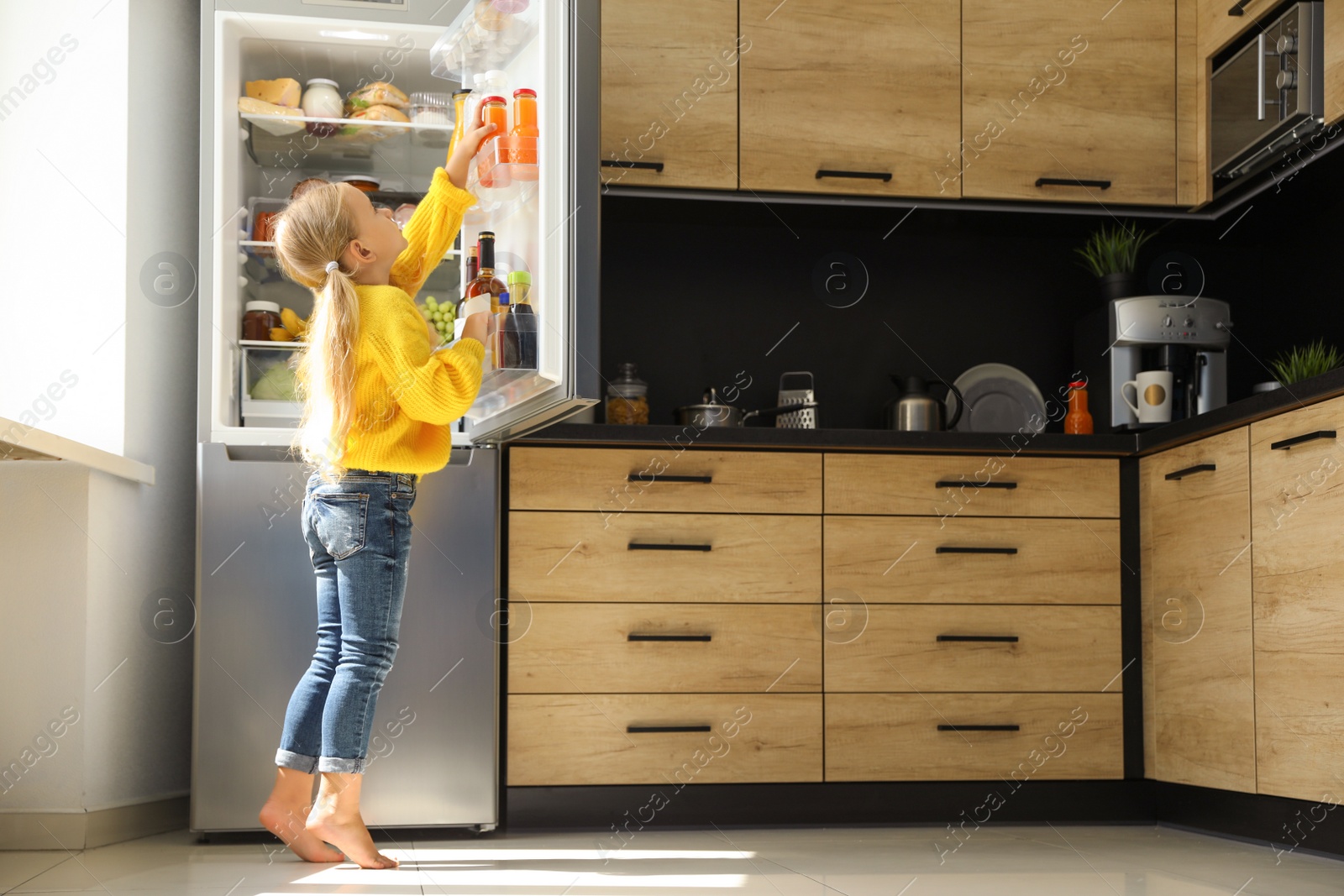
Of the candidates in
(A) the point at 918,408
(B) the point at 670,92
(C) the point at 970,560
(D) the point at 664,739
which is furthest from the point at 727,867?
(B) the point at 670,92

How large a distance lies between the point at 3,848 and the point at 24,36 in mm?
1636

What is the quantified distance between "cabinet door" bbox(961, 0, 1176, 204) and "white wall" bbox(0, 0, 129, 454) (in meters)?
1.93

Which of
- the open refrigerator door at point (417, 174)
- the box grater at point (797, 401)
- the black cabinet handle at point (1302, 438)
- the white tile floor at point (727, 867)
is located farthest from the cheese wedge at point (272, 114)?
Result: the black cabinet handle at point (1302, 438)

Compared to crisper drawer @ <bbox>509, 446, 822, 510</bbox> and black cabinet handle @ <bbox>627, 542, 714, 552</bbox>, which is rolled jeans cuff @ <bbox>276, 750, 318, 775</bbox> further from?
black cabinet handle @ <bbox>627, 542, 714, 552</bbox>

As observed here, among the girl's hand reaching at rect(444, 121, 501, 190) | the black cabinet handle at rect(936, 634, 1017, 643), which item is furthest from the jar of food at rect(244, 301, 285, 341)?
the black cabinet handle at rect(936, 634, 1017, 643)

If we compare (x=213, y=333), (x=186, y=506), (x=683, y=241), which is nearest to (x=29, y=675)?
(x=186, y=506)

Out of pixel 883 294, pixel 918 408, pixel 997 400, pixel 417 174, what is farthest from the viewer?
pixel 883 294

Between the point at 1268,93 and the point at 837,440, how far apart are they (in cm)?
124

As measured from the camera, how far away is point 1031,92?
2.89 meters

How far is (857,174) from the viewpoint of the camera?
2.82 metres

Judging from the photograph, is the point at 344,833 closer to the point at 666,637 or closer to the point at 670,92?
the point at 666,637

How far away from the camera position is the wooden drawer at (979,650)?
2555 millimetres

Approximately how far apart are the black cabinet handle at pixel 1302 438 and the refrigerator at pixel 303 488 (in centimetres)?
134

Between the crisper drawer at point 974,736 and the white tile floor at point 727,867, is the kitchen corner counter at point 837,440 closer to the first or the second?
the crisper drawer at point 974,736
